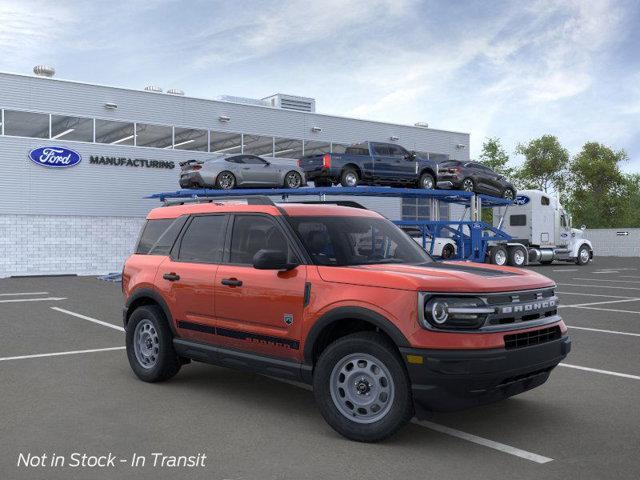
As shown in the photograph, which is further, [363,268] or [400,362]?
[363,268]

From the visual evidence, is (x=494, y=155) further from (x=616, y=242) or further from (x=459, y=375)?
(x=459, y=375)

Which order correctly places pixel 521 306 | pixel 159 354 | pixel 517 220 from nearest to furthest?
pixel 521 306
pixel 159 354
pixel 517 220

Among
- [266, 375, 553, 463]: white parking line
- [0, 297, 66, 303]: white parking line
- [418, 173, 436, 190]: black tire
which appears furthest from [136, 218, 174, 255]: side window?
[418, 173, 436, 190]: black tire

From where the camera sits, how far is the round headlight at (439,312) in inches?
186

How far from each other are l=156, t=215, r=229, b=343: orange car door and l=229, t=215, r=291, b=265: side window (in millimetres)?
186

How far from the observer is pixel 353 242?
5.93m

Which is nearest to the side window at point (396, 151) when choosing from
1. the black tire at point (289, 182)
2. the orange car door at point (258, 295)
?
the black tire at point (289, 182)

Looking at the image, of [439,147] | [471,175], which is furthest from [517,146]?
[471,175]

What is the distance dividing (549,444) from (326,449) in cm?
162

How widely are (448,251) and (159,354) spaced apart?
68.3ft

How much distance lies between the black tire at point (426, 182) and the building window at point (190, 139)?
38.8ft

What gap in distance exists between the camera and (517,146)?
3051 inches

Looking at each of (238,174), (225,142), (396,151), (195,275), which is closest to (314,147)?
(225,142)

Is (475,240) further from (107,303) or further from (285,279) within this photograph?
(285,279)
